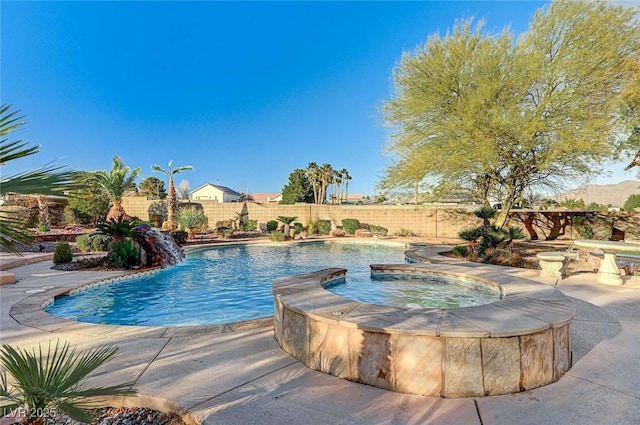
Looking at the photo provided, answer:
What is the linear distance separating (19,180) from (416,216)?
1928cm

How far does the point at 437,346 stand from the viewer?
2.81 metres

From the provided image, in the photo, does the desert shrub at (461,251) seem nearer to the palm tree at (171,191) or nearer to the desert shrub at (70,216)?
the palm tree at (171,191)

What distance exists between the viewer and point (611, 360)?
3359 mm

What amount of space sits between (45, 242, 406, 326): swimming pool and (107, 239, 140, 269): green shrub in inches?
36.3

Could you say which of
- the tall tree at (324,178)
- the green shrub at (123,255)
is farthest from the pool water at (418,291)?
the tall tree at (324,178)

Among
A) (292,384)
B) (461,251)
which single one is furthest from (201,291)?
(461,251)

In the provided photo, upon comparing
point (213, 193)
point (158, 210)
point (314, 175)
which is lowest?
point (158, 210)

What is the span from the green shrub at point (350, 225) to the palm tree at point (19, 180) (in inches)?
740

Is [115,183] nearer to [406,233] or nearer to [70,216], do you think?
[70,216]

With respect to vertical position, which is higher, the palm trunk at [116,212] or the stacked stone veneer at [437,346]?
the palm trunk at [116,212]

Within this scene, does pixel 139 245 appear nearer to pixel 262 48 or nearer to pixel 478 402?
pixel 478 402

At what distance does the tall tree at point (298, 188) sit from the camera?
160ft

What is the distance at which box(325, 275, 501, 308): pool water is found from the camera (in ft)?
18.9

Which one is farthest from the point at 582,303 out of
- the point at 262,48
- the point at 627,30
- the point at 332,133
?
the point at 332,133
